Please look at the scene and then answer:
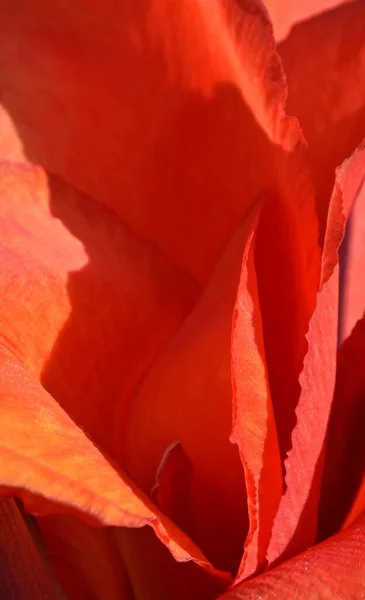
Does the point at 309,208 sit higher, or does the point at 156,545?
the point at 309,208

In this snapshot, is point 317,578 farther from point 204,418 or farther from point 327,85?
point 327,85

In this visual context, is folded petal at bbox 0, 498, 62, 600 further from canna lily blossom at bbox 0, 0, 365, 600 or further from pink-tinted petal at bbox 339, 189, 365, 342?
pink-tinted petal at bbox 339, 189, 365, 342

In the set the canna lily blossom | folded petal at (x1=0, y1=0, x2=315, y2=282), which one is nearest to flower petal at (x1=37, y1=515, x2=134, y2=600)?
the canna lily blossom

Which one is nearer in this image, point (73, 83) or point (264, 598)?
point (264, 598)

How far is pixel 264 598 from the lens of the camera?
0.25 meters

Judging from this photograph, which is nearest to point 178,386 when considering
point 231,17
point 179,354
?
point 179,354

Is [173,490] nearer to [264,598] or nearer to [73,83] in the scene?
[264,598]

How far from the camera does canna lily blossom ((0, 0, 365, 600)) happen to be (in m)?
0.27

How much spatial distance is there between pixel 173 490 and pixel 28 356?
0.07 metres

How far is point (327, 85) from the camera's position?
0.34 meters

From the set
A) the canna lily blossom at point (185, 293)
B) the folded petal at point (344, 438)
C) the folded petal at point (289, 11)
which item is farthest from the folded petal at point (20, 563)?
the folded petal at point (289, 11)

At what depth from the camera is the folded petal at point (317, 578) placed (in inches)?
9.7

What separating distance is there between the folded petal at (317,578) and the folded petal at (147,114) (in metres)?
0.12

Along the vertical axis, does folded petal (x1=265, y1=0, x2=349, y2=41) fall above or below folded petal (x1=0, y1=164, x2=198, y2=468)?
above
